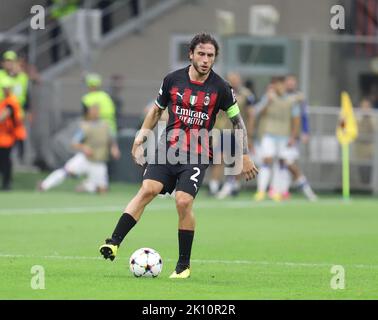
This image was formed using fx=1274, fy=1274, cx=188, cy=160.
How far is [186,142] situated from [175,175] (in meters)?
0.35

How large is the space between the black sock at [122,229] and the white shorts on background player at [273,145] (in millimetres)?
13631

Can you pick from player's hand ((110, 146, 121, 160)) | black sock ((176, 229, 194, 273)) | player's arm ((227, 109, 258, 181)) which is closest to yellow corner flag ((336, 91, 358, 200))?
player's hand ((110, 146, 121, 160))

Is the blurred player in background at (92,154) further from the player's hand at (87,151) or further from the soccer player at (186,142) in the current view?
the soccer player at (186,142)

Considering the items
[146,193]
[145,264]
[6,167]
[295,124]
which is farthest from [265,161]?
[145,264]

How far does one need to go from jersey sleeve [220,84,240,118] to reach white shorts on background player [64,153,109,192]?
46.9ft

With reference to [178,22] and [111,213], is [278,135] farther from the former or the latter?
[178,22]

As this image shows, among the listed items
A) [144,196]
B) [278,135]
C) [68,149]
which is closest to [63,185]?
[68,149]

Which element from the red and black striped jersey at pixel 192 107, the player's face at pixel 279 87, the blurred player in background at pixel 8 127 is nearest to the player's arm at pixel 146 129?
the red and black striped jersey at pixel 192 107

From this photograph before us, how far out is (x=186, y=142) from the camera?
12.5 meters

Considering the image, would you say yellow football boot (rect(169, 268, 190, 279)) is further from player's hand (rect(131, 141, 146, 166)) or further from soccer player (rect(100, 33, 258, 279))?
player's hand (rect(131, 141, 146, 166))

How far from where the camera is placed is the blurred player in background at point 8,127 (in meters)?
26.3

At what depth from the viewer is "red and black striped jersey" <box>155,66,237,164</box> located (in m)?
12.5

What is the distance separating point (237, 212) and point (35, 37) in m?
13.0

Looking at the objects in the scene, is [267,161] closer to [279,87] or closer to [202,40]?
[279,87]
